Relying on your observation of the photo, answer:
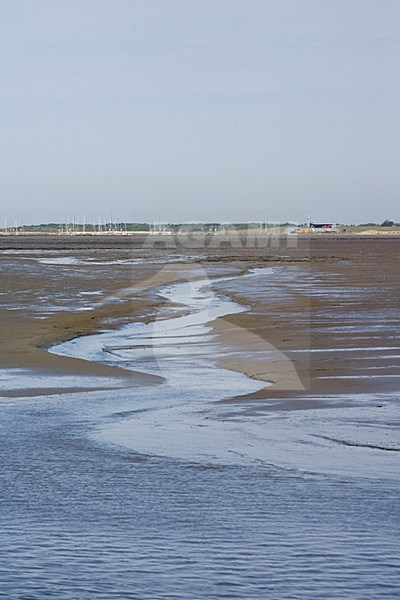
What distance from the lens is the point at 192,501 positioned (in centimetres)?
664

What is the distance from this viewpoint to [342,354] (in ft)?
49.5

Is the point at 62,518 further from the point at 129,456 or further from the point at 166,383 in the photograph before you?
the point at 166,383

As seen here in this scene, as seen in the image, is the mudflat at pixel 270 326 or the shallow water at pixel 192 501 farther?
the mudflat at pixel 270 326

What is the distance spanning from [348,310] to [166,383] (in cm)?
1129

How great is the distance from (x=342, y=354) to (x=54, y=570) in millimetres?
10318

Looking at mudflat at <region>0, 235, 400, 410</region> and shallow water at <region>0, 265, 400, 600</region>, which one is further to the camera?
mudflat at <region>0, 235, 400, 410</region>

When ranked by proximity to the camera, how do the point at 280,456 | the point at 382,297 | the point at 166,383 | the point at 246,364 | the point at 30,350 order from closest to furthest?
the point at 280,456
the point at 166,383
the point at 246,364
the point at 30,350
the point at 382,297

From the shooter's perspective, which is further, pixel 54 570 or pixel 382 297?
pixel 382 297

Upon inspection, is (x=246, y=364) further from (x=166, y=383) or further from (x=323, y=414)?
(x=323, y=414)

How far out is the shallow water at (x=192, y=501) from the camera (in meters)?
5.08

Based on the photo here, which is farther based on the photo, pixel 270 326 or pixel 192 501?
pixel 270 326

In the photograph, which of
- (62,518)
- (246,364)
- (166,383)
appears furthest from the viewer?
(246,364)

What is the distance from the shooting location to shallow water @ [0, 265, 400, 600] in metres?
5.08

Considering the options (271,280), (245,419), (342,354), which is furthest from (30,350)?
(271,280)
